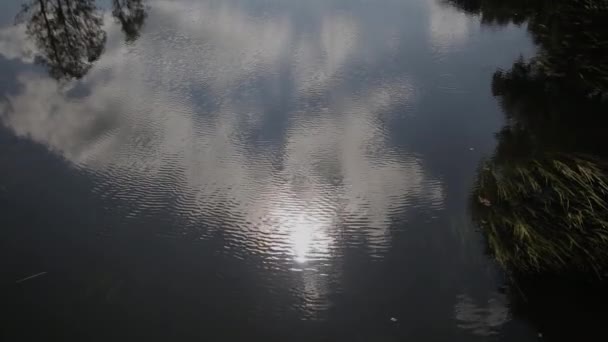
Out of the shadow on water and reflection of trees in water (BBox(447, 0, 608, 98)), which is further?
reflection of trees in water (BBox(447, 0, 608, 98))

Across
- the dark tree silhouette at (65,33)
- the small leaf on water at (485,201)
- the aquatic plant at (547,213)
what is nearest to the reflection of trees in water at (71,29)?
the dark tree silhouette at (65,33)

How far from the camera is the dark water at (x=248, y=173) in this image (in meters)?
2.60

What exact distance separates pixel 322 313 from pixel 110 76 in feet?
9.89

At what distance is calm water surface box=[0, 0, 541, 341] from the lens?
2.60 m

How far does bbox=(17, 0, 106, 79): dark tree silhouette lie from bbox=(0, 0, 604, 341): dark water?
0.07 feet

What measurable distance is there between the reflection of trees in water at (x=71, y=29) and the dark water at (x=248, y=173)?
23 millimetres

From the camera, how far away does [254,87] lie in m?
4.34

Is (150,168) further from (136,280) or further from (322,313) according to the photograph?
(322,313)

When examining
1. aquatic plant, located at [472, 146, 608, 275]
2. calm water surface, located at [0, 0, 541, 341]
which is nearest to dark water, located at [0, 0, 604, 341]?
calm water surface, located at [0, 0, 541, 341]

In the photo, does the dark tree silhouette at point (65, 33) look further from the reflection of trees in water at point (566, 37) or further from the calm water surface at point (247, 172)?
the reflection of trees in water at point (566, 37)

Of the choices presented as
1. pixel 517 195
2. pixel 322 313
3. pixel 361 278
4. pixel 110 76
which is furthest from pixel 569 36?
pixel 110 76

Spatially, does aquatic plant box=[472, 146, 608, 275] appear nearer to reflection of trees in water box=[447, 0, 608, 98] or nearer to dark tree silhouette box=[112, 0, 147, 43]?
reflection of trees in water box=[447, 0, 608, 98]

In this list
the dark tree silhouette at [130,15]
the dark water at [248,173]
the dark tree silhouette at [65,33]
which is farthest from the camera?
the dark tree silhouette at [130,15]

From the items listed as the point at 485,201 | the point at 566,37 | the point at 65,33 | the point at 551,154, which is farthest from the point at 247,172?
the point at 566,37
